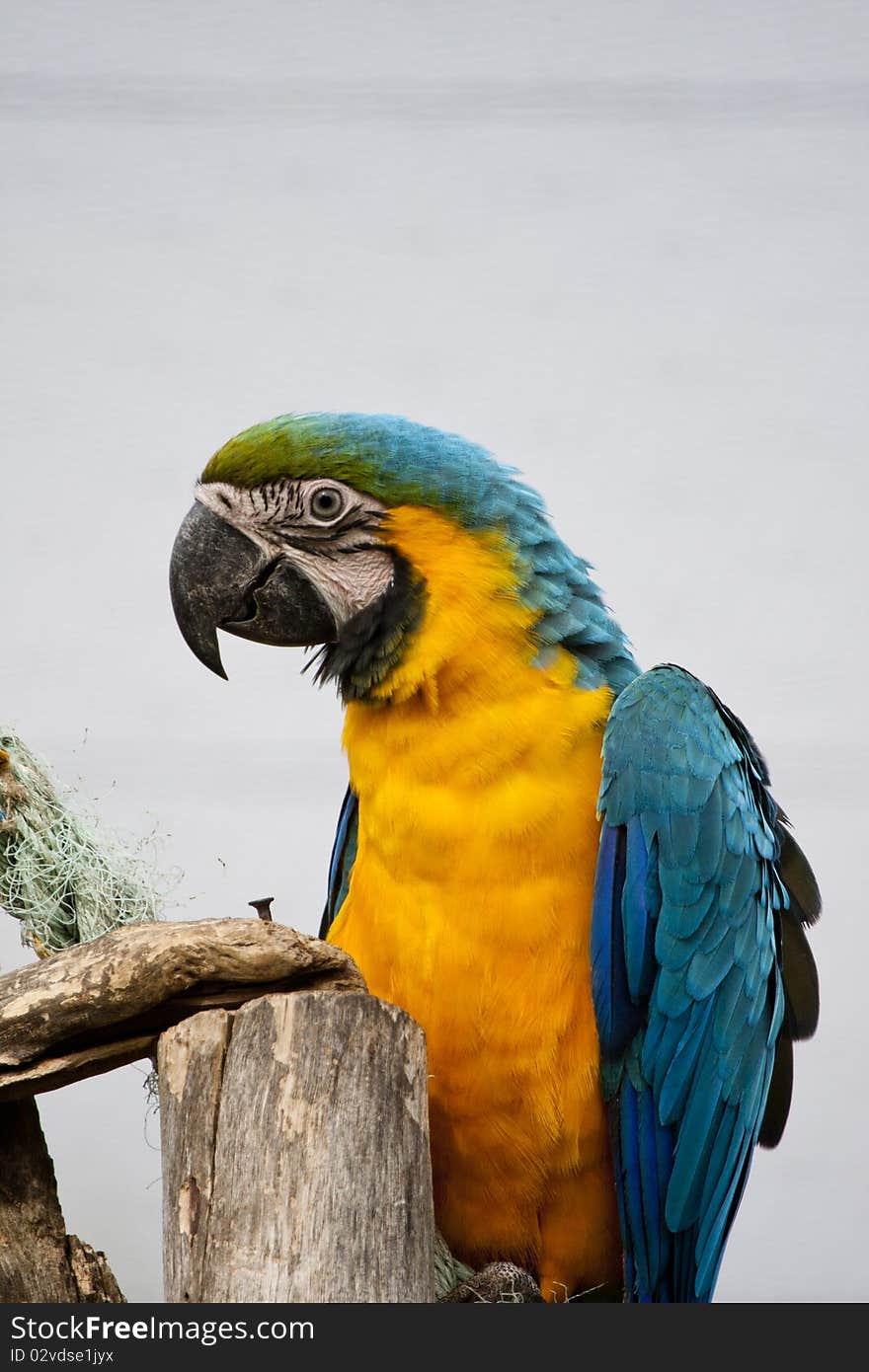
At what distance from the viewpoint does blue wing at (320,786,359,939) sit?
1495 mm

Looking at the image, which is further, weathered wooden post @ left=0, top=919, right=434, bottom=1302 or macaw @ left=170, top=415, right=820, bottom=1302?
macaw @ left=170, top=415, right=820, bottom=1302

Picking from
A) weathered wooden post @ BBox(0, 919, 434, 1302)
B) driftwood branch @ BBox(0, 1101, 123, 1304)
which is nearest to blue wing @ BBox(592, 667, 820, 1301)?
weathered wooden post @ BBox(0, 919, 434, 1302)

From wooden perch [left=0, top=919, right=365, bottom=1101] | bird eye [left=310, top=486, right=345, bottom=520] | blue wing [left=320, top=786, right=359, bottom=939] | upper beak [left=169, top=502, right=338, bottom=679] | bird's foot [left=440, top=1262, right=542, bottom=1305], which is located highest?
bird eye [left=310, top=486, right=345, bottom=520]

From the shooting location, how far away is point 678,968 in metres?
1.23

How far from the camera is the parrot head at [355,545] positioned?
1.24 m

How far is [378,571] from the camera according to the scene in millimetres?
1247

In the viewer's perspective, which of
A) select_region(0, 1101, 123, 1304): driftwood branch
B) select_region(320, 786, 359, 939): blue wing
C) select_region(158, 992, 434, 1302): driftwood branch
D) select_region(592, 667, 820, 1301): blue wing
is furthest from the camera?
select_region(320, 786, 359, 939): blue wing

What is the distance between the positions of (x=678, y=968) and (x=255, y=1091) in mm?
468

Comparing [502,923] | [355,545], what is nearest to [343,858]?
[502,923]

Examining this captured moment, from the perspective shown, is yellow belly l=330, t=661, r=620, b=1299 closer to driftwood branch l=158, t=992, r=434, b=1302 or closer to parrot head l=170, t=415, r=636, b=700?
parrot head l=170, t=415, r=636, b=700

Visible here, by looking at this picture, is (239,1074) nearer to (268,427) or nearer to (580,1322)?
(580,1322)

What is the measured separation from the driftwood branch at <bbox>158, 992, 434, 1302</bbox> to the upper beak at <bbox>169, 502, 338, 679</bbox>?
418 millimetres

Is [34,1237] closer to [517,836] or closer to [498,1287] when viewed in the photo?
[498,1287]

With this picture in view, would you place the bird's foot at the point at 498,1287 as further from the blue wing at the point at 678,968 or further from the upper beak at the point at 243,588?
the upper beak at the point at 243,588
